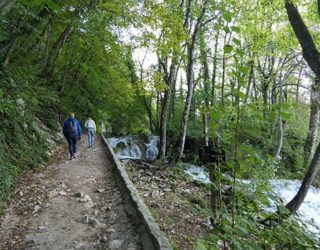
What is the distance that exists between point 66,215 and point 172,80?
10.7 metres

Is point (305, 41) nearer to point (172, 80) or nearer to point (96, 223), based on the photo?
point (96, 223)

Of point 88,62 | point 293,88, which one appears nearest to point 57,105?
point 88,62

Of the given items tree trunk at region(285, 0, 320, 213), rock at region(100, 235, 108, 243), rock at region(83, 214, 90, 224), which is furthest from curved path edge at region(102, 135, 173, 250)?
tree trunk at region(285, 0, 320, 213)

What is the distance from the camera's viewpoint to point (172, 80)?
1529 cm

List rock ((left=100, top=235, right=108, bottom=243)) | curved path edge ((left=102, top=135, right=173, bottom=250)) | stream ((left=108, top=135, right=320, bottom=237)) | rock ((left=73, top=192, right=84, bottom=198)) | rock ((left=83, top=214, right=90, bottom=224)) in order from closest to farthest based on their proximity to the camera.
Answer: curved path edge ((left=102, top=135, right=173, bottom=250)) < rock ((left=100, top=235, right=108, bottom=243)) < rock ((left=83, top=214, right=90, bottom=224)) < rock ((left=73, top=192, right=84, bottom=198)) < stream ((left=108, top=135, right=320, bottom=237))

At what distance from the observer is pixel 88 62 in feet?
69.0

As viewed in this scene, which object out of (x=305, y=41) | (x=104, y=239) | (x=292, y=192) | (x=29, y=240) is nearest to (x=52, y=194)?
(x=29, y=240)

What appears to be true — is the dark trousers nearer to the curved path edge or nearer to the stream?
the stream

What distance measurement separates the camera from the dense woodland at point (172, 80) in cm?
280

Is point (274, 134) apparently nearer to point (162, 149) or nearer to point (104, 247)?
point (162, 149)

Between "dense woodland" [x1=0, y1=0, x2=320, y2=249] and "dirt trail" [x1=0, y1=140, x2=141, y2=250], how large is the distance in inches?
24.5

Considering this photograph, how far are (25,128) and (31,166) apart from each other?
1.67m

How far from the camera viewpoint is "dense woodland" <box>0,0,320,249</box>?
2.80 meters

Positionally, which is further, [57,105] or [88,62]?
[88,62]
